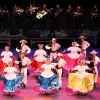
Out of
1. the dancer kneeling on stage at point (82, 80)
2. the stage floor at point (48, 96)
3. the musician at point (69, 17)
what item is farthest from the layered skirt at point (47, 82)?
the musician at point (69, 17)

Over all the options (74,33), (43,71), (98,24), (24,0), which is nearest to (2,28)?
(24,0)

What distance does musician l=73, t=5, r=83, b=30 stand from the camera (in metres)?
19.4

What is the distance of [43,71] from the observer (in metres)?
12.4

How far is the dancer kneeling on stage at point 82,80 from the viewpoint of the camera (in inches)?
484

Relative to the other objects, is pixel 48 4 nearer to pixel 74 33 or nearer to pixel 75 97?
pixel 74 33

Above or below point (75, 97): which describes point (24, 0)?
above

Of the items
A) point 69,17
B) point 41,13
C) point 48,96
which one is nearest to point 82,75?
point 48,96

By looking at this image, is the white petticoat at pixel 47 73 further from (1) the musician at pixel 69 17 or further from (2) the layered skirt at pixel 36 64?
(1) the musician at pixel 69 17

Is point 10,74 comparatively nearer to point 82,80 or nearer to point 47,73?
point 47,73

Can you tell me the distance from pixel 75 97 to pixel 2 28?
868 cm

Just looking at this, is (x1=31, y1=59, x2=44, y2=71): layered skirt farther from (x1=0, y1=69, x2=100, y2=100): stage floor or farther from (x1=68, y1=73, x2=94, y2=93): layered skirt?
(x1=68, y1=73, x2=94, y2=93): layered skirt

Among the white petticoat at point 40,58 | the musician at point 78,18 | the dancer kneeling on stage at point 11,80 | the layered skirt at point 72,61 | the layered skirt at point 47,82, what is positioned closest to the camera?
the dancer kneeling on stage at point 11,80

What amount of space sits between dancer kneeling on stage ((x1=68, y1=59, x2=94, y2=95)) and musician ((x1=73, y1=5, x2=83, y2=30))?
7252mm

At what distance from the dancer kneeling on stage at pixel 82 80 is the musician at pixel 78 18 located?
23.8 ft
